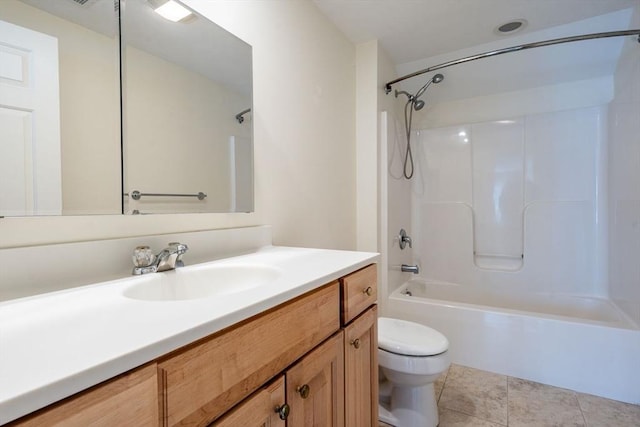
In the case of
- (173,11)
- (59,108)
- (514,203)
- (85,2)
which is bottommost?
(514,203)

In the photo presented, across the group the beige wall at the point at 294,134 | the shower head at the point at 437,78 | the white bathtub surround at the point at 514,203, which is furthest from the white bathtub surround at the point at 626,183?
the beige wall at the point at 294,134

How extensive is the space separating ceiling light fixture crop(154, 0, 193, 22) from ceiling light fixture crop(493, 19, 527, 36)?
199 centimetres

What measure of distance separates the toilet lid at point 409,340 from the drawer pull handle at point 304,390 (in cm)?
80

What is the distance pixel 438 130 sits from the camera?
112 inches

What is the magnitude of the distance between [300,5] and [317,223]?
1205mm

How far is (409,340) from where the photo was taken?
147 cm

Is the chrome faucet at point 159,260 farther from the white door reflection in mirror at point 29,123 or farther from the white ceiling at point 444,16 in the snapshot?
the white ceiling at point 444,16

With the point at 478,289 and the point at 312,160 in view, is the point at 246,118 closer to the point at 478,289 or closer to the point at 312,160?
the point at 312,160

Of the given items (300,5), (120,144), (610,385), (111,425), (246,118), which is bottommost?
(610,385)

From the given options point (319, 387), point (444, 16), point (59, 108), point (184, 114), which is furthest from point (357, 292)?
point (444, 16)

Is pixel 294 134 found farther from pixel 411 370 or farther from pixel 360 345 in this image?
pixel 411 370

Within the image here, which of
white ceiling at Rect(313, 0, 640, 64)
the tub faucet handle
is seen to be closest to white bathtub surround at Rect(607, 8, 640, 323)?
white ceiling at Rect(313, 0, 640, 64)

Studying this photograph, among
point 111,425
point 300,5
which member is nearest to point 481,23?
point 300,5

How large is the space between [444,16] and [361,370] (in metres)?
2.08
